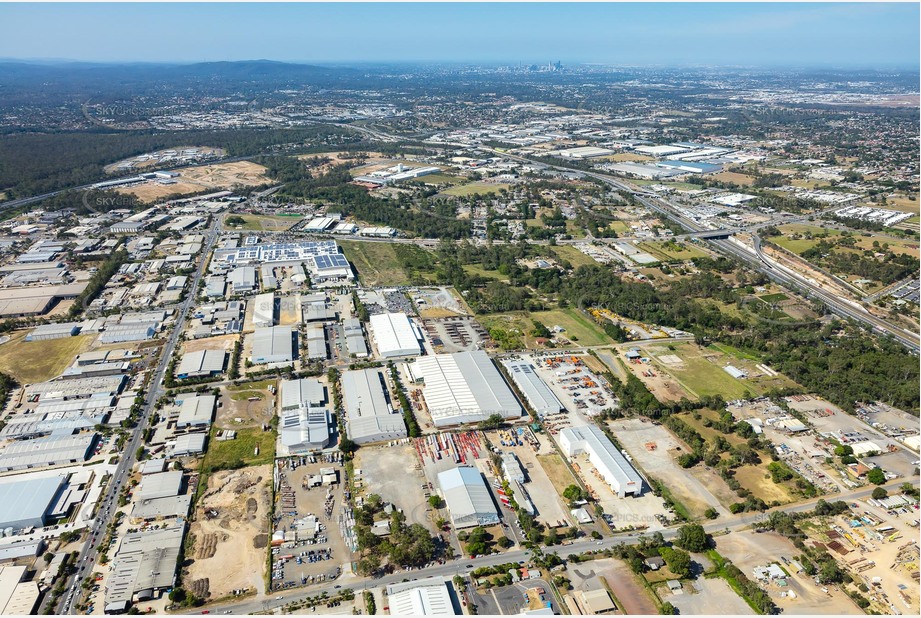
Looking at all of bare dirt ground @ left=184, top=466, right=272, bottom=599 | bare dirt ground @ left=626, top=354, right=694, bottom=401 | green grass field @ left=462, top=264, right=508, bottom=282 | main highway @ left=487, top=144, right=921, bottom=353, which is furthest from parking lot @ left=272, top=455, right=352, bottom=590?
main highway @ left=487, top=144, right=921, bottom=353

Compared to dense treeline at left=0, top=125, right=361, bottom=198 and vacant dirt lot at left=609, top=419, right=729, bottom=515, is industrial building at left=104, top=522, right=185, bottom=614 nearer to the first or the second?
vacant dirt lot at left=609, top=419, right=729, bottom=515

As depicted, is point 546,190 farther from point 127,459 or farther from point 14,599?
point 14,599

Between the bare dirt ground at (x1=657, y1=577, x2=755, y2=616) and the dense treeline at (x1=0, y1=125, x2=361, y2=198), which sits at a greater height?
the dense treeline at (x1=0, y1=125, x2=361, y2=198)

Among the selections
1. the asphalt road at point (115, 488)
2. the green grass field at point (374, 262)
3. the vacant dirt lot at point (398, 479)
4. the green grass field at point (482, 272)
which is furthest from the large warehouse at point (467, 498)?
the green grass field at point (482, 272)

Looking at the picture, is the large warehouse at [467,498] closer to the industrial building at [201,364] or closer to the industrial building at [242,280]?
the industrial building at [201,364]

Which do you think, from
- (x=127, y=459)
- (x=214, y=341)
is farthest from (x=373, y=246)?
(x=127, y=459)

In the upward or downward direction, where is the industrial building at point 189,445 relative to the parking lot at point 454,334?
downward
